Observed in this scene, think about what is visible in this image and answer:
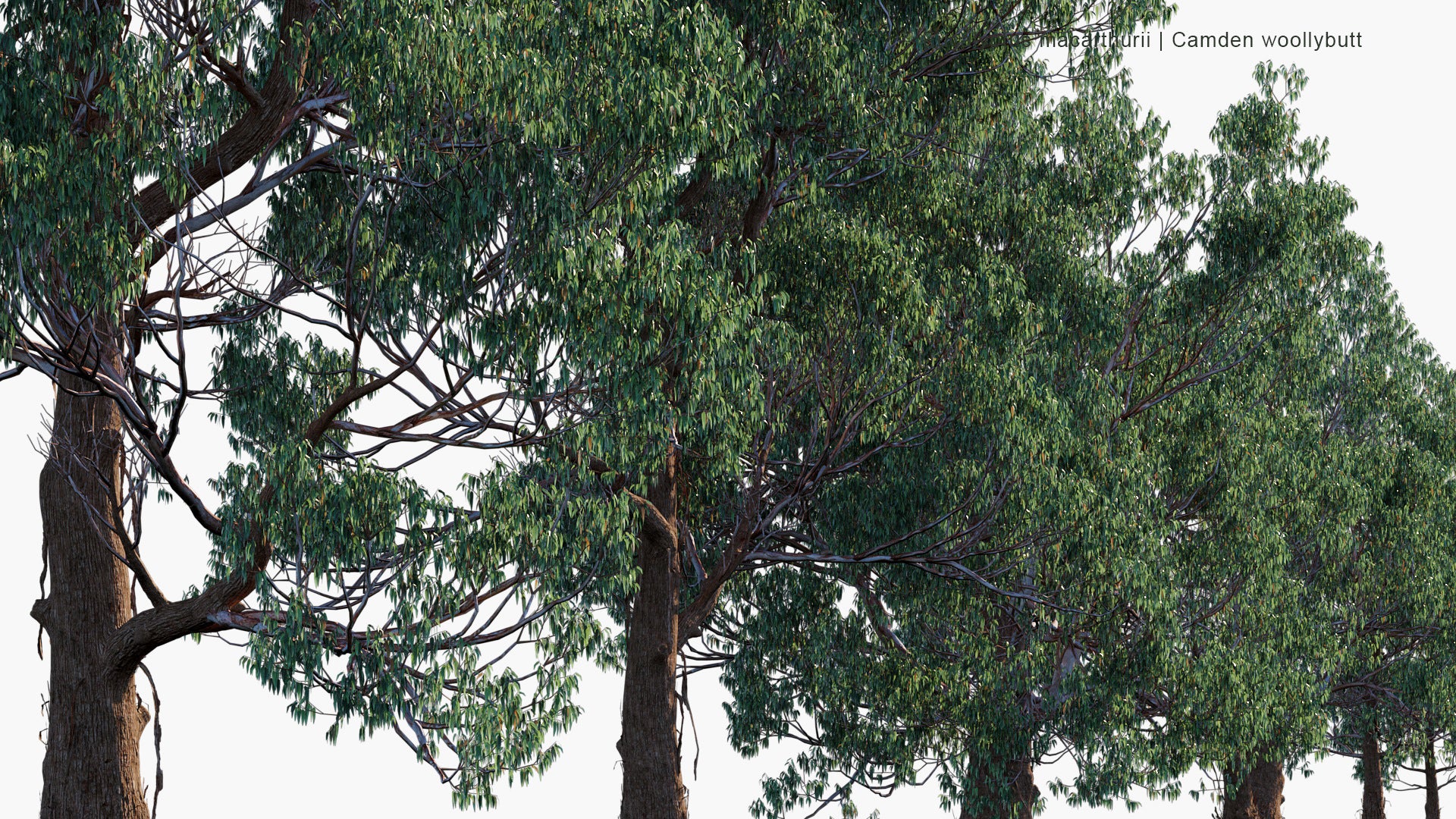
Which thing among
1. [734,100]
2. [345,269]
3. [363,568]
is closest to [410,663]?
[363,568]

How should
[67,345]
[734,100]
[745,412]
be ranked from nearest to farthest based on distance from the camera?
[67,345], [734,100], [745,412]

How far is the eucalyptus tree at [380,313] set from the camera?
11.3 metres

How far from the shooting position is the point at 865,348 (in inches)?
637

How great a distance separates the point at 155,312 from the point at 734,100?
584cm

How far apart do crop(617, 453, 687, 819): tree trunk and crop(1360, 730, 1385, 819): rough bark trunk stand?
18.3 m

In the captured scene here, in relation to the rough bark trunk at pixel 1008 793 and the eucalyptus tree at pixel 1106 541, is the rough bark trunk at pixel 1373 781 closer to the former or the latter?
the eucalyptus tree at pixel 1106 541

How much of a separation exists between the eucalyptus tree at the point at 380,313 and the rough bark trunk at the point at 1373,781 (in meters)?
19.1

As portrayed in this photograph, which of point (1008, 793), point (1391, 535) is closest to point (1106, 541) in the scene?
point (1008, 793)

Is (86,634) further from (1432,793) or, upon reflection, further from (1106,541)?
(1432,793)

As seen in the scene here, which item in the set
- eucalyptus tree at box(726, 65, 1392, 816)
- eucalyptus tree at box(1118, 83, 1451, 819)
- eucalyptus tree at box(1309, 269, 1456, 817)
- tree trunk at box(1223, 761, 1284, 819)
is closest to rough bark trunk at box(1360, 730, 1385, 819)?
eucalyptus tree at box(1118, 83, 1451, 819)

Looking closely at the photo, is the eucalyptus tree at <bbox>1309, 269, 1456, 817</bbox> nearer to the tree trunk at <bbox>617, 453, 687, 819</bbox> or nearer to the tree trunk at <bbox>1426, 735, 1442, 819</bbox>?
the tree trunk at <bbox>1426, 735, 1442, 819</bbox>

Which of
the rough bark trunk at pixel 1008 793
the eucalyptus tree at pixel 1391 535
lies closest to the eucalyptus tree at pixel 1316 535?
the eucalyptus tree at pixel 1391 535

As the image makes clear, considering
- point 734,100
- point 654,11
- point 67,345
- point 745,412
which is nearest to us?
point 67,345

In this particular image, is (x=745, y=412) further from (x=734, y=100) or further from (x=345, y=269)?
(x=345, y=269)
